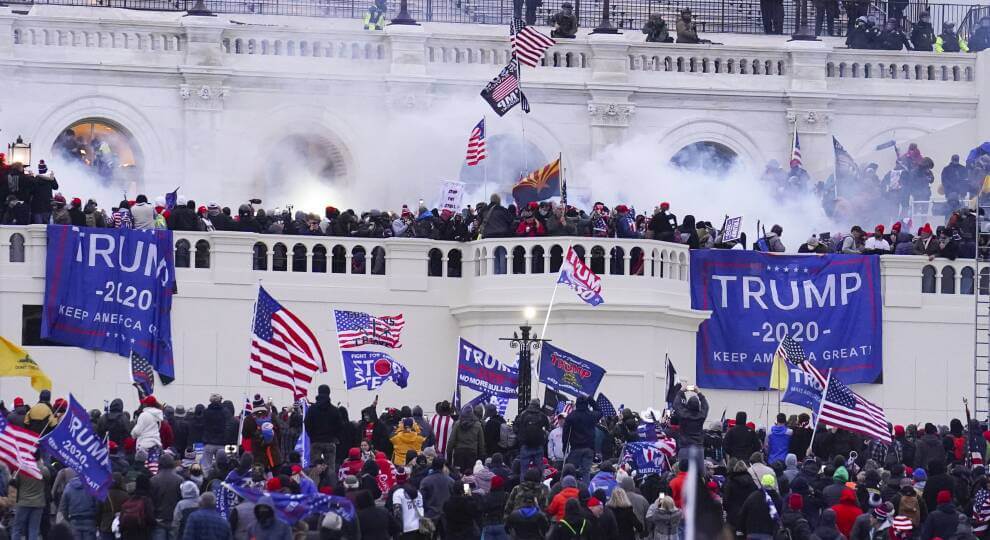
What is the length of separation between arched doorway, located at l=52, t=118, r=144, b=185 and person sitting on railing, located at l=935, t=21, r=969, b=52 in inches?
644

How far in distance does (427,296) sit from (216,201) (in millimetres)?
8140

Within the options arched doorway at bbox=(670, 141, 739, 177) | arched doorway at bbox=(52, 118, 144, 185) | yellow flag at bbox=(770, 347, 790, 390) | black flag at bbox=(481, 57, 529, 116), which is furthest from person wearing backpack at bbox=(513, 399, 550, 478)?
arched doorway at bbox=(670, 141, 739, 177)

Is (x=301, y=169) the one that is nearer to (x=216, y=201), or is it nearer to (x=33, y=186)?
(x=216, y=201)

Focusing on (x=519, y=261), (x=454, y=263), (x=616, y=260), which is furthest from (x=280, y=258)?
(x=616, y=260)

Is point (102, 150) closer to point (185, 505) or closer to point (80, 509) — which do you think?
point (80, 509)

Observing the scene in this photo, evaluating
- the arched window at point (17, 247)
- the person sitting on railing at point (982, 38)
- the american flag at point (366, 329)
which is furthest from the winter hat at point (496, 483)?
the person sitting on railing at point (982, 38)

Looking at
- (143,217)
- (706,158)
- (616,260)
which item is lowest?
(616,260)

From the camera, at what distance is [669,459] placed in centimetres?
3719

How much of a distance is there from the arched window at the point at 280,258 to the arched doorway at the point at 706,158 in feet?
40.1

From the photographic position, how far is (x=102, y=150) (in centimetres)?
5506

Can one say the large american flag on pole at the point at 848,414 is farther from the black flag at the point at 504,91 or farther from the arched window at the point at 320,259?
the black flag at the point at 504,91

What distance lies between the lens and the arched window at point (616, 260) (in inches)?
1866

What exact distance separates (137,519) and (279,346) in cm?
656

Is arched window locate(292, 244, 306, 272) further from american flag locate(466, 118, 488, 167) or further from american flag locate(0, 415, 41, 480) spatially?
american flag locate(0, 415, 41, 480)
